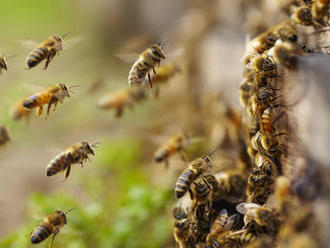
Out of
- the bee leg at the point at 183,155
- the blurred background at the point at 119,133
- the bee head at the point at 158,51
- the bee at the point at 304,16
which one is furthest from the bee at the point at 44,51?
the bee at the point at 304,16

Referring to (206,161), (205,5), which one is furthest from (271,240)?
(205,5)

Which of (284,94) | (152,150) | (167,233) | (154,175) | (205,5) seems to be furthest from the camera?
(205,5)

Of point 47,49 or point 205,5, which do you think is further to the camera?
point 205,5

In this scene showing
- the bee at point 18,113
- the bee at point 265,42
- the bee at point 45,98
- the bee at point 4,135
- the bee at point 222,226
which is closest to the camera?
the bee at point 222,226

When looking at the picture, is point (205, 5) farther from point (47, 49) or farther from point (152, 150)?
point (47, 49)

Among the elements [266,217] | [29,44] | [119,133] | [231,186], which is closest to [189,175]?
[231,186]

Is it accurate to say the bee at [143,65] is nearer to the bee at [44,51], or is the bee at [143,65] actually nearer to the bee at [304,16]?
the bee at [44,51]
